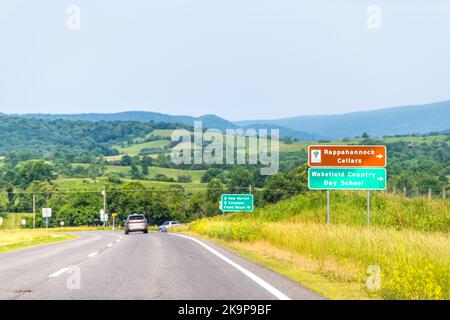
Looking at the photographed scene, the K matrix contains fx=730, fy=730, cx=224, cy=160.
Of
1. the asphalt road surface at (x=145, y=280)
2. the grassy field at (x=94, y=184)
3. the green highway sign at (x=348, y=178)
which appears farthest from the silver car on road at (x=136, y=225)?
the grassy field at (x=94, y=184)

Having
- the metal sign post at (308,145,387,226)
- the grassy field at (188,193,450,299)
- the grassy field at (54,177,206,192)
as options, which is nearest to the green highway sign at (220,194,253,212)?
the grassy field at (188,193,450,299)

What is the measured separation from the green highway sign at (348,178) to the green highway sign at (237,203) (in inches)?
978

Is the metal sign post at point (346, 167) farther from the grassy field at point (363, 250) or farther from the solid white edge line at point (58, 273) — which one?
the solid white edge line at point (58, 273)

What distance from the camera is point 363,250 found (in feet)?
58.5

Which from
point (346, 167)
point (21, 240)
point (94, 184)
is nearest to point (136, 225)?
point (21, 240)

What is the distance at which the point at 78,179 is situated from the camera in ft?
619

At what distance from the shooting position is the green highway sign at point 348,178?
26.9 m

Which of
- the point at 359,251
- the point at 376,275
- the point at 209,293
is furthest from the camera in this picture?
the point at 359,251

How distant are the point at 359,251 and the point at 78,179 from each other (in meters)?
176

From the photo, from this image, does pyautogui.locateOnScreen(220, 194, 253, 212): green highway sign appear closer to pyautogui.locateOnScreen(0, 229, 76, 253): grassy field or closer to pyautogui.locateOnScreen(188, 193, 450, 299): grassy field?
pyautogui.locateOnScreen(0, 229, 76, 253): grassy field

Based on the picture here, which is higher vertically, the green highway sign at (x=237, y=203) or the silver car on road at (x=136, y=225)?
the green highway sign at (x=237, y=203)

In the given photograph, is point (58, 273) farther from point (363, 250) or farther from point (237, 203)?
point (237, 203)
